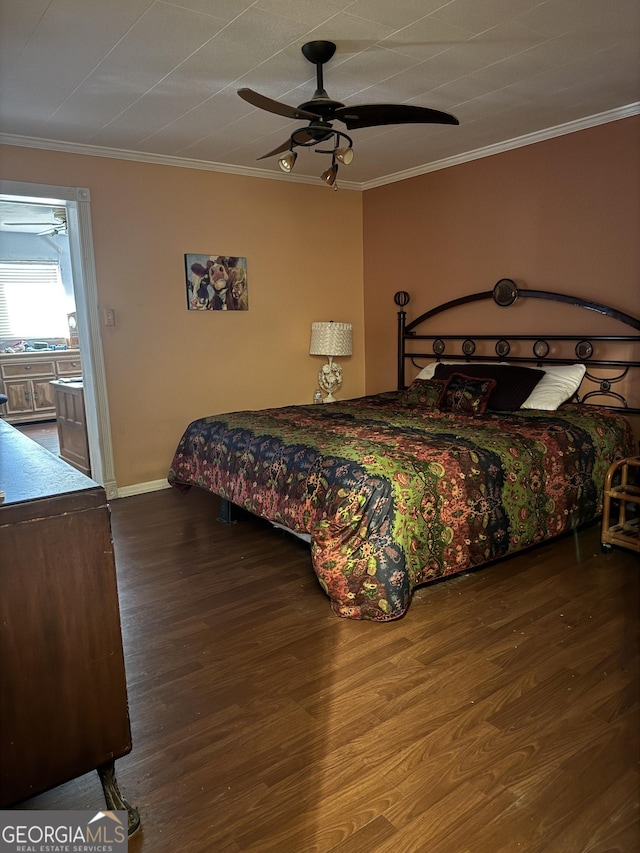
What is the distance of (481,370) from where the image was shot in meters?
4.18

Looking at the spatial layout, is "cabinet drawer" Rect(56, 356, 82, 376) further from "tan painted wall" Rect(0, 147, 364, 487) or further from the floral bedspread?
the floral bedspread

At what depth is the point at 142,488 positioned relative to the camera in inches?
180

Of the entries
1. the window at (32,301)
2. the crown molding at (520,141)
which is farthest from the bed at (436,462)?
the window at (32,301)

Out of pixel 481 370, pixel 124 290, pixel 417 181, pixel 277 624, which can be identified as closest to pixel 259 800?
pixel 277 624

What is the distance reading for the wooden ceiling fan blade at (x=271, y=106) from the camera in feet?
7.61

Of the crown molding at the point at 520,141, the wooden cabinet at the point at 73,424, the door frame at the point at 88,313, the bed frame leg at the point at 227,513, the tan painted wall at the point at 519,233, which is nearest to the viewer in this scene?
the crown molding at the point at 520,141

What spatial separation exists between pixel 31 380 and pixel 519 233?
6487 millimetres

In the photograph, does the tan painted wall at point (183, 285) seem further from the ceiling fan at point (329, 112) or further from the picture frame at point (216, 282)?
the ceiling fan at point (329, 112)

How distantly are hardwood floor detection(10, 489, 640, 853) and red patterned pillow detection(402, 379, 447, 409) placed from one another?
4.53 feet

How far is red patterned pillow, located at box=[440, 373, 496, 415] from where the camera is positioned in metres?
3.82

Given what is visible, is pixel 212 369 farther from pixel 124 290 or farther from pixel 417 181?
pixel 417 181

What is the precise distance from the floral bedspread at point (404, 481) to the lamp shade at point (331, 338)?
1.43 meters

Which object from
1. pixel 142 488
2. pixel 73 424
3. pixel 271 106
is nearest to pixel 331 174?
pixel 271 106

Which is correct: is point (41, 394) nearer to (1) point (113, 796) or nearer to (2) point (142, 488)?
(2) point (142, 488)
